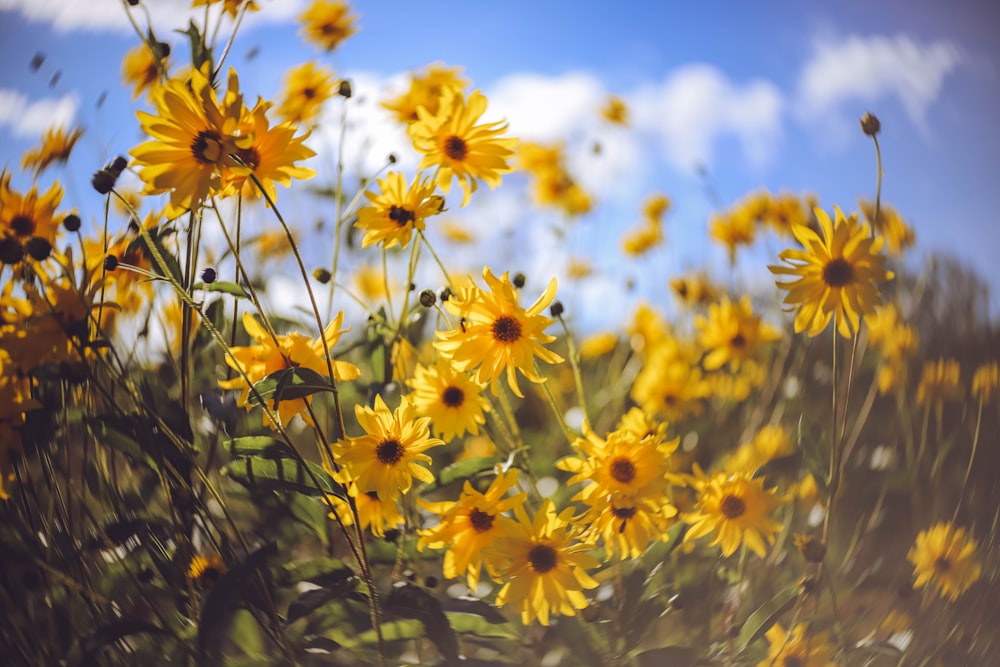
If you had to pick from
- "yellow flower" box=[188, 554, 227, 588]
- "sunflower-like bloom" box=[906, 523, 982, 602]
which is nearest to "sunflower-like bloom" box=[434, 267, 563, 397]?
"yellow flower" box=[188, 554, 227, 588]

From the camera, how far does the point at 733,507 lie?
647 mm

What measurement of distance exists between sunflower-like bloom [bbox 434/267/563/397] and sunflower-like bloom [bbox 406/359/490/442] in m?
0.05

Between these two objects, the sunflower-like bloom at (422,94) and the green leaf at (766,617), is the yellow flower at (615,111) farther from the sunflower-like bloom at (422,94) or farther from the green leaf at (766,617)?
the green leaf at (766,617)

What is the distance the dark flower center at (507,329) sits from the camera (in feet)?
1.82

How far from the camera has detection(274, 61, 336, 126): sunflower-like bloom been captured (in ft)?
2.74

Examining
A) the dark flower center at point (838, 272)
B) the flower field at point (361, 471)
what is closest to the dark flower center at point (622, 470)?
the flower field at point (361, 471)

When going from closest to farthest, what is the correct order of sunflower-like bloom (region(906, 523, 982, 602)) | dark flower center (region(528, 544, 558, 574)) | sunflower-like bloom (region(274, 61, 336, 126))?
dark flower center (region(528, 544, 558, 574))
sunflower-like bloom (region(906, 523, 982, 602))
sunflower-like bloom (region(274, 61, 336, 126))

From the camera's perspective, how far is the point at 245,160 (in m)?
0.51

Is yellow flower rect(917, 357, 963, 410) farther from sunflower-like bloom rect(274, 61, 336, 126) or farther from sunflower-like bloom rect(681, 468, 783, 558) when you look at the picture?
sunflower-like bloom rect(274, 61, 336, 126)

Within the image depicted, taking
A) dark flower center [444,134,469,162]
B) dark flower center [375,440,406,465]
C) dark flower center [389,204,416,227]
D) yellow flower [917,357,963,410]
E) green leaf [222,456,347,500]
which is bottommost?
yellow flower [917,357,963,410]

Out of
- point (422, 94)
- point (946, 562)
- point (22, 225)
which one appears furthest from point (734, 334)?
point (22, 225)

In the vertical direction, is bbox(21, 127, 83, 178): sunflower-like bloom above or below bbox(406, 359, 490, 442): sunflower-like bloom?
above

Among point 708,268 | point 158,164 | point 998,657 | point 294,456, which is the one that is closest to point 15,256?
point 158,164

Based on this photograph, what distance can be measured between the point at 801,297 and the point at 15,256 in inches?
27.0
